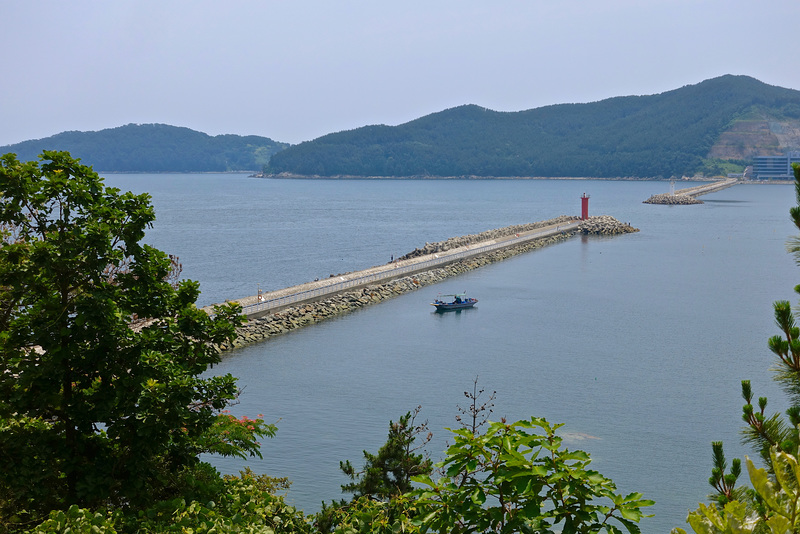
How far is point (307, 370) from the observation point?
3453 cm

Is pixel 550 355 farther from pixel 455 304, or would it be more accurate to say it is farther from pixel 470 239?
pixel 470 239

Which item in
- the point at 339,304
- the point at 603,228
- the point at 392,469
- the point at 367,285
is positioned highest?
the point at 392,469

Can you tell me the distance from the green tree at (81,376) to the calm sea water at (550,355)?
1136cm

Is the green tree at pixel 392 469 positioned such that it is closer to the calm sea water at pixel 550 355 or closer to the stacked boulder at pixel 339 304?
the calm sea water at pixel 550 355

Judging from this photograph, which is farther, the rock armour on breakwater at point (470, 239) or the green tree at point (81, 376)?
the rock armour on breakwater at point (470, 239)

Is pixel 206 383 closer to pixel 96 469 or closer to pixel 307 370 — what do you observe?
pixel 96 469

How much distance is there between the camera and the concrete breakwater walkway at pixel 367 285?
1674 inches

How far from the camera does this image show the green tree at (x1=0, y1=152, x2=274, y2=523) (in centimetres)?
928

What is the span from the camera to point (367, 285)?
5319 cm

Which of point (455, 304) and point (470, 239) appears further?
point (470, 239)

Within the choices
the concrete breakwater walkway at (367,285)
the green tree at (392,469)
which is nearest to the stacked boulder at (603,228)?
the concrete breakwater walkway at (367,285)

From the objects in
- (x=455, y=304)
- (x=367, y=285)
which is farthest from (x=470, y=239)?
(x=455, y=304)

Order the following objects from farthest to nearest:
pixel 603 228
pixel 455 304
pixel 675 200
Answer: pixel 675 200 → pixel 603 228 → pixel 455 304

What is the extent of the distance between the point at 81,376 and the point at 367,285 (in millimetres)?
43382
